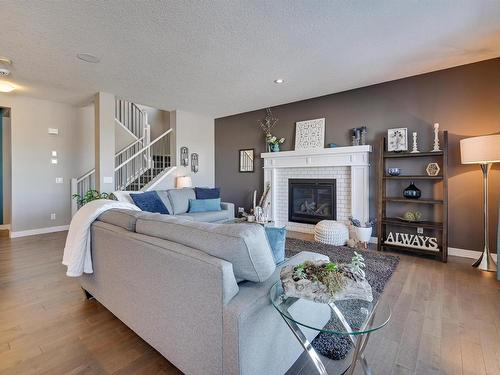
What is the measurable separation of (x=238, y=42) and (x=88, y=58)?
6.35 feet

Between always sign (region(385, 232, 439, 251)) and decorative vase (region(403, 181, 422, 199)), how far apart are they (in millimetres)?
589

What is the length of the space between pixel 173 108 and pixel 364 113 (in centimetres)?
392

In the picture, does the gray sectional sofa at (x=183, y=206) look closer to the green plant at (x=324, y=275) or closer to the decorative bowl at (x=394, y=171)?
the decorative bowl at (x=394, y=171)

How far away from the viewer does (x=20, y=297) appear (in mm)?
2338

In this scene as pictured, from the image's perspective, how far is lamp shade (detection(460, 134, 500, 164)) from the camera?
112 inches

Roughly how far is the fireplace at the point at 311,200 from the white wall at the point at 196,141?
7.68ft

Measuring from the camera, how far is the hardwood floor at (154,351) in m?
1.50

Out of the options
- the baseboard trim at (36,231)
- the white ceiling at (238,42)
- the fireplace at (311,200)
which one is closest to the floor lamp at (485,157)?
the white ceiling at (238,42)

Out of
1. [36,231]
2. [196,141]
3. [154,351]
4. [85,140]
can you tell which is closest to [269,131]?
[196,141]

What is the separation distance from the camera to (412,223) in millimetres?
3562

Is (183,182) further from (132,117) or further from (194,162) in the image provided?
(132,117)

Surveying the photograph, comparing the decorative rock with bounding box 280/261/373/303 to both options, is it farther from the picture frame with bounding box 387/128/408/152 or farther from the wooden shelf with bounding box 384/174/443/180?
the picture frame with bounding box 387/128/408/152

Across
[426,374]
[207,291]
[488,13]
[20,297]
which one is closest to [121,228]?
[207,291]

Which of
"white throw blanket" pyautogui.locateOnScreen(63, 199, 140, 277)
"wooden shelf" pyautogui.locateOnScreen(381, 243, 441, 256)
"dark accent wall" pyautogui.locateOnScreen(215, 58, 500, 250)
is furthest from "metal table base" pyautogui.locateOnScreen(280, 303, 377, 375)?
"dark accent wall" pyautogui.locateOnScreen(215, 58, 500, 250)
